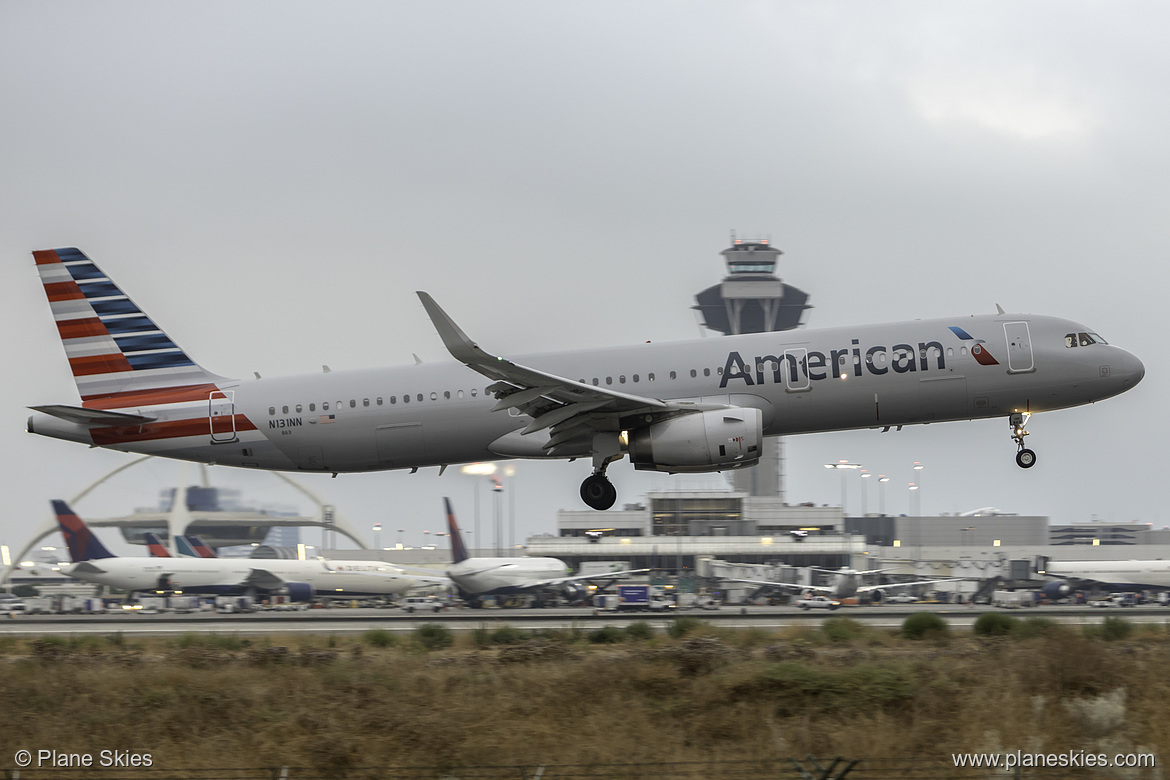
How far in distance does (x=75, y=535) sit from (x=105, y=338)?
34965mm

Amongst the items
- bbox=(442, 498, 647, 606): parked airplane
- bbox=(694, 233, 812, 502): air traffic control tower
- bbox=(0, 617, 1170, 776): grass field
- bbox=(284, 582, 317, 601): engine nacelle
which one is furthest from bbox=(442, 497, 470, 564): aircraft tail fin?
bbox=(694, 233, 812, 502): air traffic control tower

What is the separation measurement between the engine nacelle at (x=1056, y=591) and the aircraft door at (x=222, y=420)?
116 feet

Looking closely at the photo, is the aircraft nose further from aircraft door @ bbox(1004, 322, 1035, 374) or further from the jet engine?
the jet engine

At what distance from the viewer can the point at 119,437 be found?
3002cm

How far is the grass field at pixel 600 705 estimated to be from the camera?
2133 cm

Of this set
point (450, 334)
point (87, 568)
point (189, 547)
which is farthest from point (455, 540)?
point (189, 547)

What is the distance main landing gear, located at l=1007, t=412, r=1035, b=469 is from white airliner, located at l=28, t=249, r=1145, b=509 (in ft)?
0.16

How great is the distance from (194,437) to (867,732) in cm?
1879

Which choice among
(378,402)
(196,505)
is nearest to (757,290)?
(196,505)

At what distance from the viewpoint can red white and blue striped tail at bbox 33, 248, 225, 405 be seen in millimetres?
30953

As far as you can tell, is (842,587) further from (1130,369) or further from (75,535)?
(75,535)

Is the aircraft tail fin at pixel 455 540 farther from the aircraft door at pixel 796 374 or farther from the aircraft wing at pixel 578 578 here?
the aircraft door at pixel 796 374

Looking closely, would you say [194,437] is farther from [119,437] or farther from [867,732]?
[867,732]

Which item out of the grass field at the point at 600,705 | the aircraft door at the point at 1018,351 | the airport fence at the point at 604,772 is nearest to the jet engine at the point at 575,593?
the grass field at the point at 600,705
